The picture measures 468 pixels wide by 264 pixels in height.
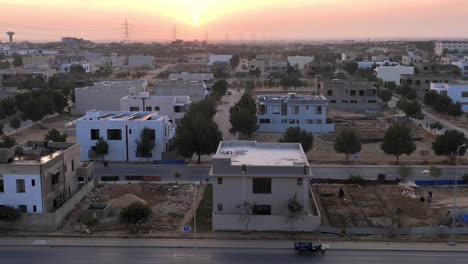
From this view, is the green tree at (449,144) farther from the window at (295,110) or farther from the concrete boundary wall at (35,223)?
the concrete boundary wall at (35,223)

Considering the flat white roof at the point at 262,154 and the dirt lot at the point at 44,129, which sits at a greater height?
the flat white roof at the point at 262,154

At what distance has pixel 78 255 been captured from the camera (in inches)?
990

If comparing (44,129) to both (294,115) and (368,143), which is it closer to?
(294,115)

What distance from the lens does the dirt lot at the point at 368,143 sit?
46281mm

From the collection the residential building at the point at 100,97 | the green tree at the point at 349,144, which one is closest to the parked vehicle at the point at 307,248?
the green tree at the point at 349,144

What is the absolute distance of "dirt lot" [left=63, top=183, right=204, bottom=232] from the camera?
29562mm

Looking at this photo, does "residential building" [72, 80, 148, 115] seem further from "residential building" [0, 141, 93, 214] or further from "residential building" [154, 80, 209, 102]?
"residential building" [0, 141, 93, 214]

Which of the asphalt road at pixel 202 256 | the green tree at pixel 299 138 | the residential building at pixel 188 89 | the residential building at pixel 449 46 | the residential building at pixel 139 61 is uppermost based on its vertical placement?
the residential building at pixel 449 46

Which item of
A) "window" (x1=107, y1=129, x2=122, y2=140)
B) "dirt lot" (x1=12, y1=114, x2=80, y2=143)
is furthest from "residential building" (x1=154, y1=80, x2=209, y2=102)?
"window" (x1=107, y1=129, x2=122, y2=140)

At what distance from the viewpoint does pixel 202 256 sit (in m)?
25.0

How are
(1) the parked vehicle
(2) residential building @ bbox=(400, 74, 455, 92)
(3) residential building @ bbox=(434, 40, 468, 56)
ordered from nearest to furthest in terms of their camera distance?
(1) the parked vehicle < (2) residential building @ bbox=(400, 74, 455, 92) < (3) residential building @ bbox=(434, 40, 468, 56)

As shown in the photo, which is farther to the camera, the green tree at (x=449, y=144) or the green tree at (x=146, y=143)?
the green tree at (x=146, y=143)

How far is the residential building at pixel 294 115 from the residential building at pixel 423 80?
3762 cm

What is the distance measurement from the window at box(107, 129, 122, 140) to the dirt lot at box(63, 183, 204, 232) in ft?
27.5
